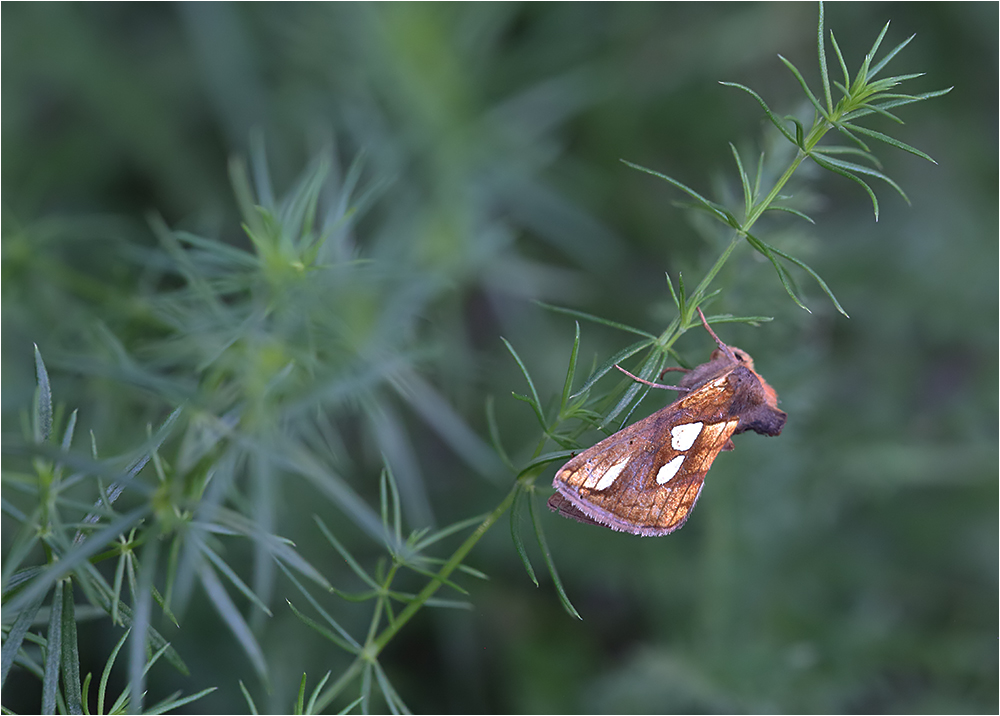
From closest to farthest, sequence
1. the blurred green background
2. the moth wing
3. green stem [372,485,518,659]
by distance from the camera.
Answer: green stem [372,485,518,659]
the moth wing
the blurred green background

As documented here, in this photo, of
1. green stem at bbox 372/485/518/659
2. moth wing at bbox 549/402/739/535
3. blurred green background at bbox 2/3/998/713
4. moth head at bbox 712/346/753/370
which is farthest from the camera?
blurred green background at bbox 2/3/998/713

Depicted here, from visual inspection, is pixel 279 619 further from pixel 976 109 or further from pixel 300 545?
pixel 976 109

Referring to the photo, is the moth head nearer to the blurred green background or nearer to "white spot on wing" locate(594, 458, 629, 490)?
"white spot on wing" locate(594, 458, 629, 490)

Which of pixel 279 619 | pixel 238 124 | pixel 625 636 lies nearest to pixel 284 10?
pixel 238 124

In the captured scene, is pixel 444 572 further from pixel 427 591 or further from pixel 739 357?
pixel 739 357

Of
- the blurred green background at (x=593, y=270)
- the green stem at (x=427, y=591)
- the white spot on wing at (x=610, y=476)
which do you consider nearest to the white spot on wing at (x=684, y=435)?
the white spot on wing at (x=610, y=476)

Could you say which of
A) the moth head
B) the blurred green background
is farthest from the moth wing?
the blurred green background
